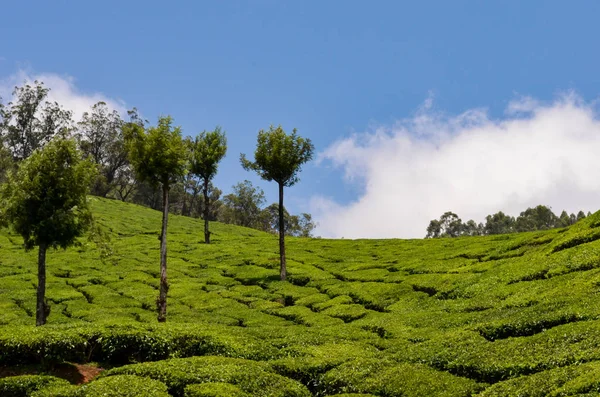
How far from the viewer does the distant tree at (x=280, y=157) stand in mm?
47781

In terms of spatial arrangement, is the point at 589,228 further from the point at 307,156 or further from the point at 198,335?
the point at 198,335

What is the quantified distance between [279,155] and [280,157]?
14.7 inches

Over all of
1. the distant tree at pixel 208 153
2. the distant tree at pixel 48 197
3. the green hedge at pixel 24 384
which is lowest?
the green hedge at pixel 24 384

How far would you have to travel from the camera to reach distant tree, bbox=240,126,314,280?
47781mm

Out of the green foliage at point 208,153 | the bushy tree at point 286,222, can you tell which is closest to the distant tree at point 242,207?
the bushy tree at point 286,222

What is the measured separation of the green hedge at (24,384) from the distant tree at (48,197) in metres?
13.3

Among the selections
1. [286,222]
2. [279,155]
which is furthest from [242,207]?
[279,155]

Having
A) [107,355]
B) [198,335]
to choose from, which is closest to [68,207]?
[107,355]

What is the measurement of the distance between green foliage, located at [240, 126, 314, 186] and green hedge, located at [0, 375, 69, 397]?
31.1m

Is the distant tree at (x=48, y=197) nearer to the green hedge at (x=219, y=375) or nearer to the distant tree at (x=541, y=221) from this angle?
the green hedge at (x=219, y=375)

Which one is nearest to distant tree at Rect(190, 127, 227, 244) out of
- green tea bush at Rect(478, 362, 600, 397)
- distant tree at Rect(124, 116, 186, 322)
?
distant tree at Rect(124, 116, 186, 322)

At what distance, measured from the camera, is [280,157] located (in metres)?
47.5

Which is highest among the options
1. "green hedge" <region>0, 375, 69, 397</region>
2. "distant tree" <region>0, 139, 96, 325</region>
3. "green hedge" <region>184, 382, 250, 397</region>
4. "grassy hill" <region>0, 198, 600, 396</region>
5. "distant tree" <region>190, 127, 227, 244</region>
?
"distant tree" <region>190, 127, 227, 244</region>

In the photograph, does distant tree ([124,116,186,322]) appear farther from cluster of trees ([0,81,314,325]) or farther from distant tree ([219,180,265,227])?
distant tree ([219,180,265,227])
